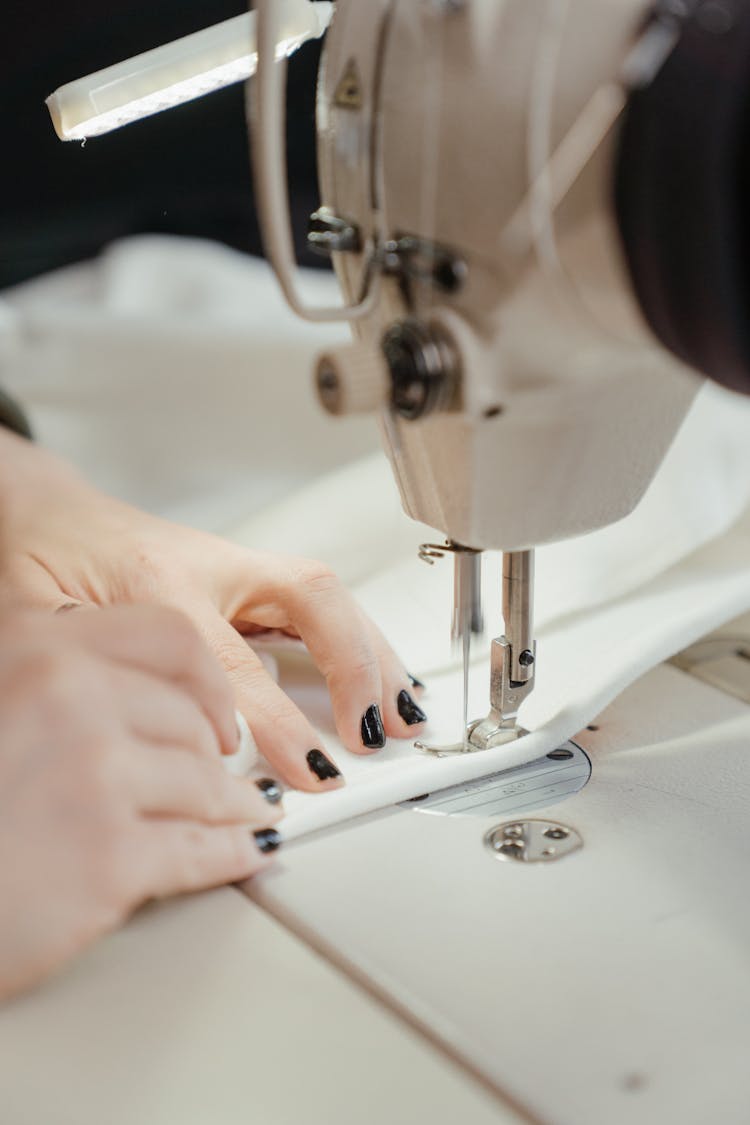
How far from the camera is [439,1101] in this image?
0.59 meters

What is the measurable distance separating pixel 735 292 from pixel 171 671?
0.35m

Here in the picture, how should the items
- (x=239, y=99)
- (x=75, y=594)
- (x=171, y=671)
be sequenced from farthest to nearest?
1. (x=239, y=99)
2. (x=75, y=594)
3. (x=171, y=671)

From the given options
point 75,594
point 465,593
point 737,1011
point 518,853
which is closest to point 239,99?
point 75,594

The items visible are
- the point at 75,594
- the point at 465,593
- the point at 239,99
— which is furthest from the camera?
the point at 239,99

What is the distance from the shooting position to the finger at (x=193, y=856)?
2.25 ft

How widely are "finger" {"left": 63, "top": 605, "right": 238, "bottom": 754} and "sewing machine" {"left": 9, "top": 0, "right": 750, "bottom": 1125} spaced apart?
12 centimetres

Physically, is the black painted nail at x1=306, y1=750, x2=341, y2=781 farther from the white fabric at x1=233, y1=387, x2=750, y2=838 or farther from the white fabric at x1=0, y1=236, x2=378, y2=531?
the white fabric at x1=0, y1=236, x2=378, y2=531

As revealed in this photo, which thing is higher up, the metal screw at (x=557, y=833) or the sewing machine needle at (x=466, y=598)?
the sewing machine needle at (x=466, y=598)

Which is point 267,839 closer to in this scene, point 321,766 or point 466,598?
point 321,766

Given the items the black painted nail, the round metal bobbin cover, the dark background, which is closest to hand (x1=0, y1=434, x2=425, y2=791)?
the black painted nail

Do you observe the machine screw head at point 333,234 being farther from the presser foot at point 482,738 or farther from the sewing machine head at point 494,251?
the presser foot at point 482,738

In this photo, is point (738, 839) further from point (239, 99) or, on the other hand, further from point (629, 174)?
point (239, 99)

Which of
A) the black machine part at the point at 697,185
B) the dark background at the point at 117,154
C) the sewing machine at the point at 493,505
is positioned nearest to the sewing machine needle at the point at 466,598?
the sewing machine at the point at 493,505

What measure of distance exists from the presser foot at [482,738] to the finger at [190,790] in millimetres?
163
